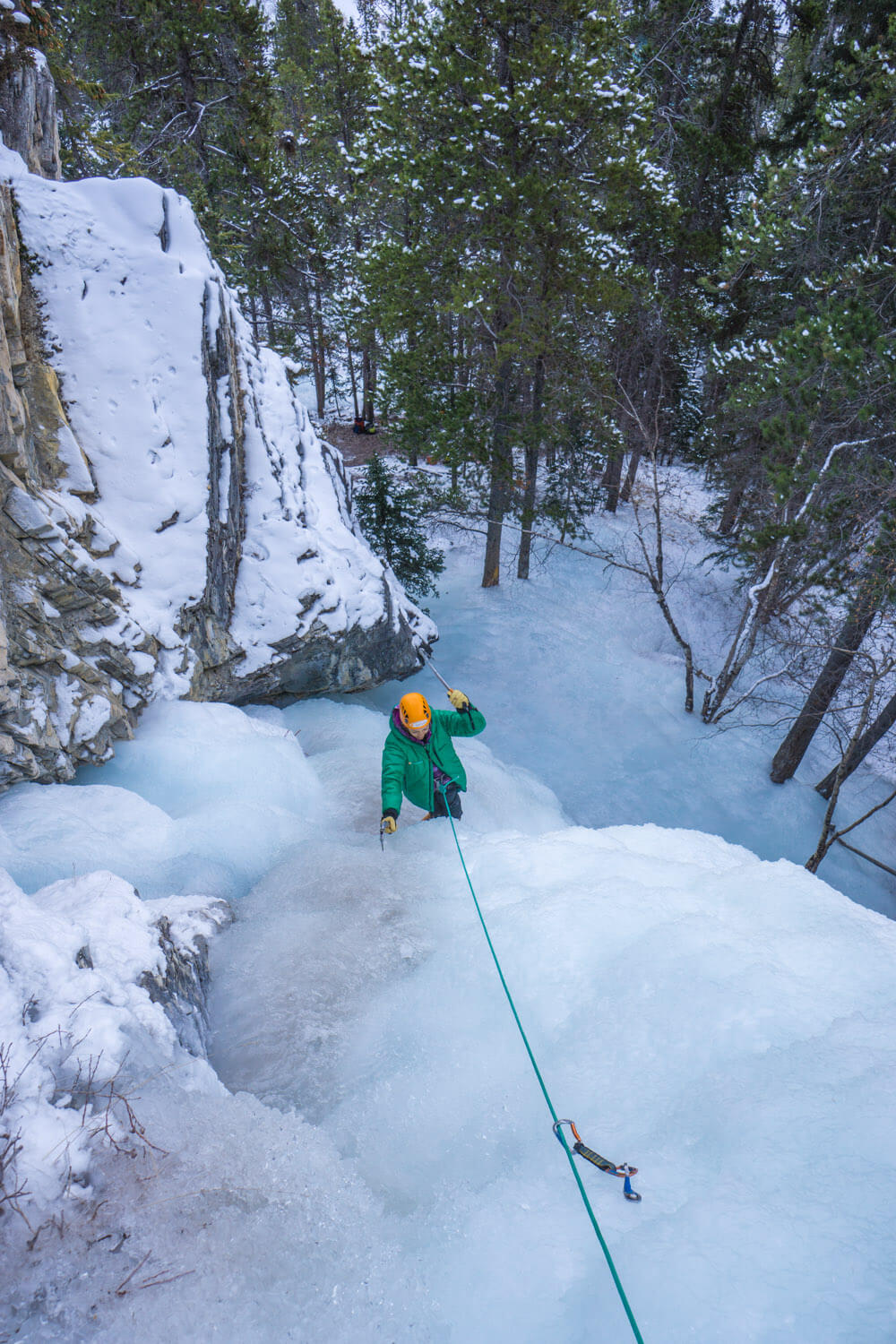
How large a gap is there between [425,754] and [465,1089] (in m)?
2.90

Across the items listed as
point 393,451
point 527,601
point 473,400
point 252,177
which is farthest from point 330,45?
point 527,601

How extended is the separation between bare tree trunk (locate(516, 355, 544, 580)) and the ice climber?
667cm

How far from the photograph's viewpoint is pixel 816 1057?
8.58ft

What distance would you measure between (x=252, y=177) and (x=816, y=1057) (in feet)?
49.8

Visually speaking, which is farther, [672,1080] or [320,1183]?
Result: [672,1080]

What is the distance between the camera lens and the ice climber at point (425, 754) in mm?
5129

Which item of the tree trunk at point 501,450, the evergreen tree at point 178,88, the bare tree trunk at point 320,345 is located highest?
the evergreen tree at point 178,88

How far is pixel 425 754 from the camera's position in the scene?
5438 mm

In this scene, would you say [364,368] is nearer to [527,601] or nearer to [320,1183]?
[527,601]

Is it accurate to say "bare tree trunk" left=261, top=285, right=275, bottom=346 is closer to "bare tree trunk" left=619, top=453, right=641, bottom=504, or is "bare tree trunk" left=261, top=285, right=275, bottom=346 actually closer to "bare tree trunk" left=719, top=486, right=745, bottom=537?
"bare tree trunk" left=619, top=453, right=641, bottom=504

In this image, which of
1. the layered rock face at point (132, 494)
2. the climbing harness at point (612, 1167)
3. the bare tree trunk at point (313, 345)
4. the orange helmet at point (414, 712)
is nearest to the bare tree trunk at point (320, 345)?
the bare tree trunk at point (313, 345)

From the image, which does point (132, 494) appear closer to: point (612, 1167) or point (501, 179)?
point (612, 1167)

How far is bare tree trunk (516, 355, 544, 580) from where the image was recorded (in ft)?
36.8

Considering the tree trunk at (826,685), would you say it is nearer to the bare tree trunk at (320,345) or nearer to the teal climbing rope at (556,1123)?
the teal climbing rope at (556,1123)
